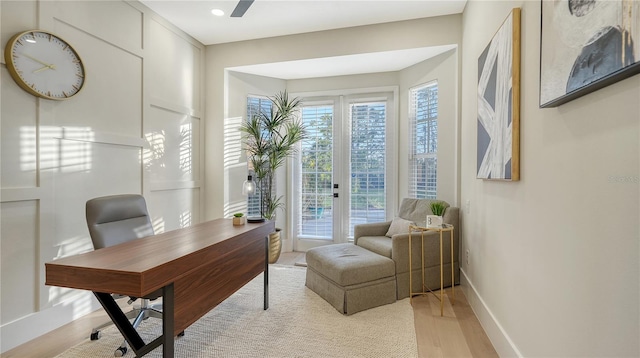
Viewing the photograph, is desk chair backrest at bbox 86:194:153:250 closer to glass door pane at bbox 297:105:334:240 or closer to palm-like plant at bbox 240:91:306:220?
palm-like plant at bbox 240:91:306:220

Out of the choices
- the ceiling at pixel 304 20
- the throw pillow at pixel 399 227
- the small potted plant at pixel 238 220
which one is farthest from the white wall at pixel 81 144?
the throw pillow at pixel 399 227

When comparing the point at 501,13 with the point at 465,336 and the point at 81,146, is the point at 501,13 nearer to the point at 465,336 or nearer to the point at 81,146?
the point at 465,336

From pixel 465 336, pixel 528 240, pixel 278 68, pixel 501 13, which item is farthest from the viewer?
pixel 278 68

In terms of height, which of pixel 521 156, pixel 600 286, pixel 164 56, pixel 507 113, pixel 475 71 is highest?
pixel 164 56

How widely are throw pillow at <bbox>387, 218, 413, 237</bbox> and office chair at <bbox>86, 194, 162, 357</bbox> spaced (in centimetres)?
238

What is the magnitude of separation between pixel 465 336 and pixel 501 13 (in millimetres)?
2296

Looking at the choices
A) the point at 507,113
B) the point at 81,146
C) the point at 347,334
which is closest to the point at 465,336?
the point at 347,334

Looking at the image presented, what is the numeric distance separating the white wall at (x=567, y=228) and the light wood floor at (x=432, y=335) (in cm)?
14

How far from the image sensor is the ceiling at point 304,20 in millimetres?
3104

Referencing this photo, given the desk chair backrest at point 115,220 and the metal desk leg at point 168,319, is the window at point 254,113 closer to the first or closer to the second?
the desk chair backrest at point 115,220

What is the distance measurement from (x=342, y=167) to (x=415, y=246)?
1809 mm

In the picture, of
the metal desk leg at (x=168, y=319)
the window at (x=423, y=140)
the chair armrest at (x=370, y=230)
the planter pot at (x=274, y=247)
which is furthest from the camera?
the planter pot at (x=274, y=247)

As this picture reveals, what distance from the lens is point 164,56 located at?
3441 millimetres

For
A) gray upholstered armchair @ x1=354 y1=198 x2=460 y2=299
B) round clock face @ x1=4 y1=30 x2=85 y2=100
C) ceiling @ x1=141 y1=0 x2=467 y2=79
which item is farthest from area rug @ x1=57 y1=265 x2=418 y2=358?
ceiling @ x1=141 y1=0 x2=467 y2=79
